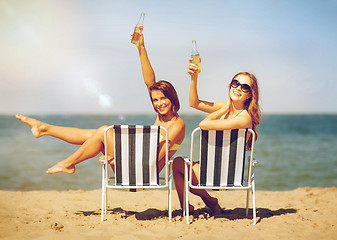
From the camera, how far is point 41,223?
3.96 metres

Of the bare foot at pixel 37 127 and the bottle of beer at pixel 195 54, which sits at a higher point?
the bottle of beer at pixel 195 54

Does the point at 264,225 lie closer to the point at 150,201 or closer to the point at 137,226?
the point at 137,226

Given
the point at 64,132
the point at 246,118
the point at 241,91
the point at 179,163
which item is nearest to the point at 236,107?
the point at 241,91

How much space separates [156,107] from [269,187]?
5.92 m

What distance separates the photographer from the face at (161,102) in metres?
4.10

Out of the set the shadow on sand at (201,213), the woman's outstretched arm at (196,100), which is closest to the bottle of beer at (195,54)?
the woman's outstretched arm at (196,100)

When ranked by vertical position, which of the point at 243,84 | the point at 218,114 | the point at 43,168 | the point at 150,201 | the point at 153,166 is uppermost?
the point at 243,84

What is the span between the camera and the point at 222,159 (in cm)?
368

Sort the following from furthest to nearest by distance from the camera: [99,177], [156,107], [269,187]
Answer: [99,177]
[269,187]
[156,107]

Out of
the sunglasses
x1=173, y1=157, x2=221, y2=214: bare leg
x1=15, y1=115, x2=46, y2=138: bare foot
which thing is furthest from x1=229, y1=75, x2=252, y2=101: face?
x1=15, y1=115, x2=46, y2=138: bare foot

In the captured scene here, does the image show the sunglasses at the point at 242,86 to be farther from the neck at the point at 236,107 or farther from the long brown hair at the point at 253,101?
the neck at the point at 236,107

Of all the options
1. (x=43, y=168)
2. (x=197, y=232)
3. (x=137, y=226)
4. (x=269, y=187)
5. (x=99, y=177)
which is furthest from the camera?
(x=43, y=168)

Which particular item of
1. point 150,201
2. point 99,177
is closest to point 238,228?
point 150,201

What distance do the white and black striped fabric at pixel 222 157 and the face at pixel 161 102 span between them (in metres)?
0.65
